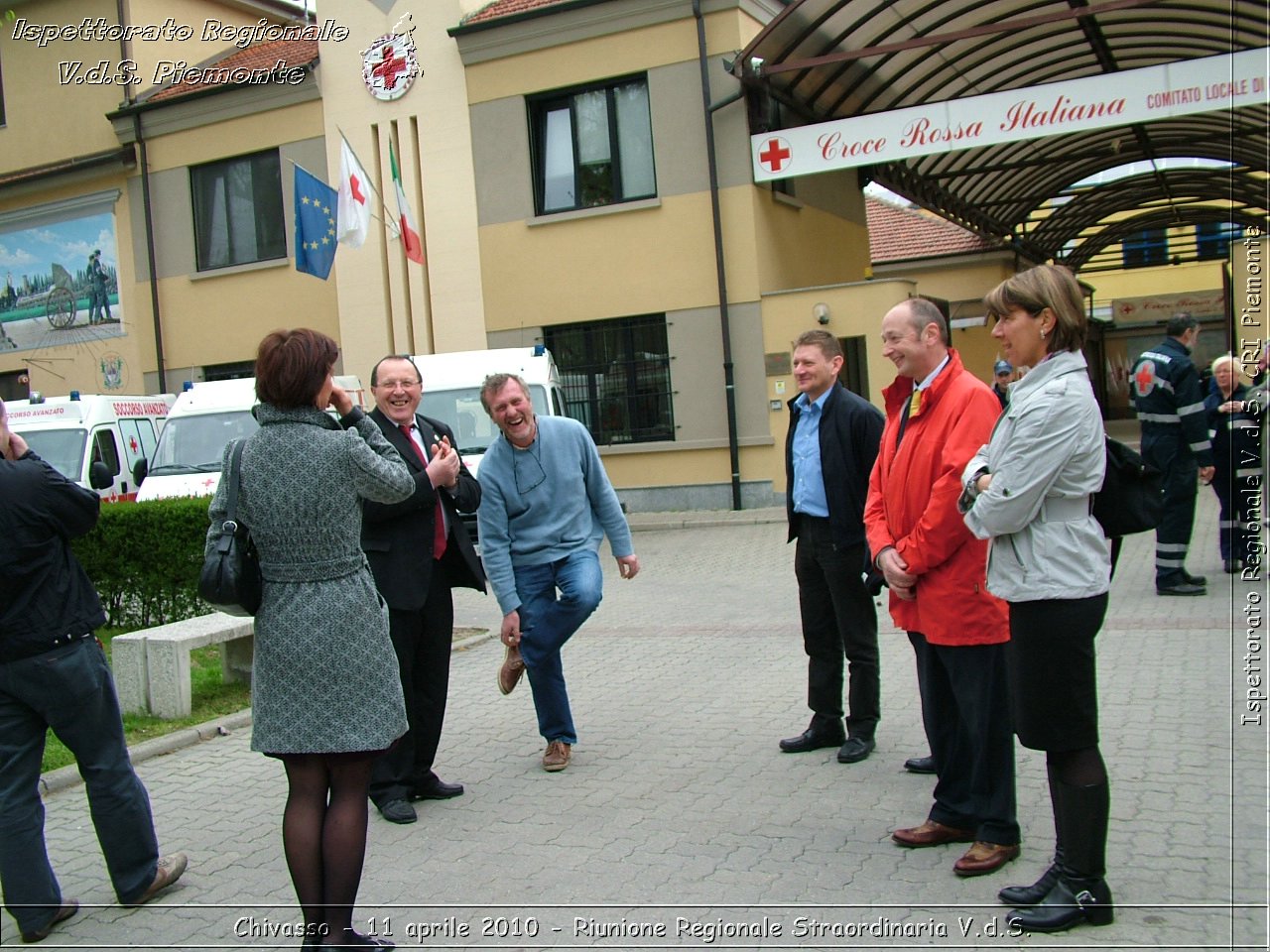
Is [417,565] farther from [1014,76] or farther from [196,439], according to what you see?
[1014,76]

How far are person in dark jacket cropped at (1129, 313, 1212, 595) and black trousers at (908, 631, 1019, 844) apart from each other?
5.57 metres

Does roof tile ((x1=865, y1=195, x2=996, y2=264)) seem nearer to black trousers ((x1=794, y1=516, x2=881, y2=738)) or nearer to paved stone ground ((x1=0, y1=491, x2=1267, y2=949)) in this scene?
paved stone ground ((x1=0, y1=491, x2=1267, y2=949))

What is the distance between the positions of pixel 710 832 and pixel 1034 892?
1.38 metres

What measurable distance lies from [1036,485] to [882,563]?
3.16ft

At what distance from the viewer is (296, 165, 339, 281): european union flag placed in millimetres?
16953

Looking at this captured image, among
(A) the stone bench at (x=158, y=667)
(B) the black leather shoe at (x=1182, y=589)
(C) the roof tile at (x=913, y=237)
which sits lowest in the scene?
(B) the black leather shoe at (x=1182, y=589)

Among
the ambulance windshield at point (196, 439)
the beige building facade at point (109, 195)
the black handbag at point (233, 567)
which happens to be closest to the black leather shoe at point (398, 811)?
the black handbag at point (233, 567)

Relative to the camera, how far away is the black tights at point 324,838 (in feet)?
12.2

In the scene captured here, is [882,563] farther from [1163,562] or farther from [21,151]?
[21,151]

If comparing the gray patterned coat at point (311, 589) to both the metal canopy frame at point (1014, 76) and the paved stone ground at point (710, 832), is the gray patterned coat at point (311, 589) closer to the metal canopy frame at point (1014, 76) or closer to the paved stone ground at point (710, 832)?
the paved stone ground at point (710, 832)

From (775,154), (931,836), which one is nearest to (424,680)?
(931,836)

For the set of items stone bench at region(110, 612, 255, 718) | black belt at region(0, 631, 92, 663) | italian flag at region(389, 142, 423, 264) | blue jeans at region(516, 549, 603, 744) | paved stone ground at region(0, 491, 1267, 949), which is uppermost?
italian flag at region(389, 142, 423, 264)

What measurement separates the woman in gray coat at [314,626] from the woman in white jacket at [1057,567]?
6.48 feet

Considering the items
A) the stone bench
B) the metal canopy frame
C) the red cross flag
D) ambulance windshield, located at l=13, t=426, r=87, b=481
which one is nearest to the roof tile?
the metal canopy frame
